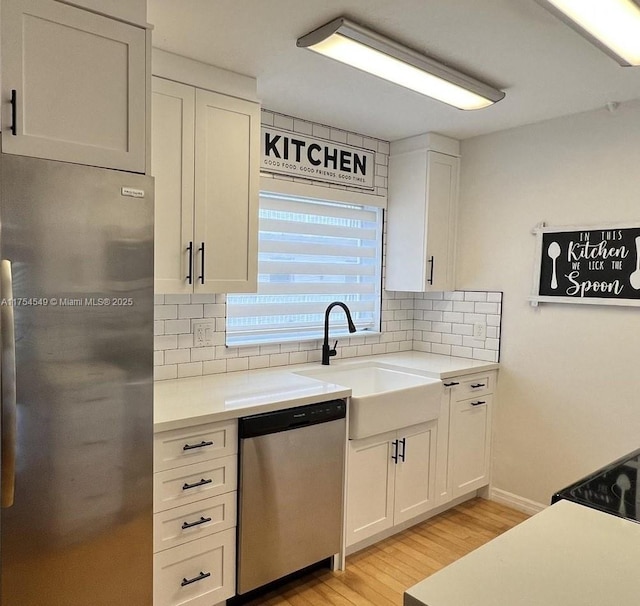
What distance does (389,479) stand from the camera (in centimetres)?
287

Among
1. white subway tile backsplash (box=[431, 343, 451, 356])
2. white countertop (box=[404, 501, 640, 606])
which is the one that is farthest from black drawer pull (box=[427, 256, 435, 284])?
white countertop (box=[404, 501, 640, 606])

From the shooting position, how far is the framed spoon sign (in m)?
2.86

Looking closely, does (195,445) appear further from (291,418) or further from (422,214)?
(422,214)

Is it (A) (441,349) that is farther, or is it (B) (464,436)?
(A) (441,349)

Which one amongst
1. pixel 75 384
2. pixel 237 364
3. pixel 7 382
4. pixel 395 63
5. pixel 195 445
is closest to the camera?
pixel 7 382

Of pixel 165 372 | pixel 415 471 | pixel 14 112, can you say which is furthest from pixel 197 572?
pixel 14 112

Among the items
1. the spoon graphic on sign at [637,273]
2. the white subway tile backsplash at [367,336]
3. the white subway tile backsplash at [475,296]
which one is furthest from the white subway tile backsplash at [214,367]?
the spoon graphic on sign at [637,273]

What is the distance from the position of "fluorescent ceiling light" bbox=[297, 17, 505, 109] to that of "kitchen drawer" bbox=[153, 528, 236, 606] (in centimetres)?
208

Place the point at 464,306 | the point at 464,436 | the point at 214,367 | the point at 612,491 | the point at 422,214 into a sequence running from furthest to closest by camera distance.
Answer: the point at 464,306 < the point at 422,214 < the point at 464,436 < the point at 214,367 < the point at 612,491

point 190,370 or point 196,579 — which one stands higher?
point 190,370

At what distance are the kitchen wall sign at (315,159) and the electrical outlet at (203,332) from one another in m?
0.97

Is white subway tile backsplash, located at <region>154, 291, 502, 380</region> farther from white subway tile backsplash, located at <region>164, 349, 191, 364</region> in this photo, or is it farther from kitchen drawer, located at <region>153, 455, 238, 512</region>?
kitchen drawer, located at <region>153, 455, 238, 512</region>

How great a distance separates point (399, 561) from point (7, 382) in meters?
2.19

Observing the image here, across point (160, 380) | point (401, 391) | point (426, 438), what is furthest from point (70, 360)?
point (426, 438)
